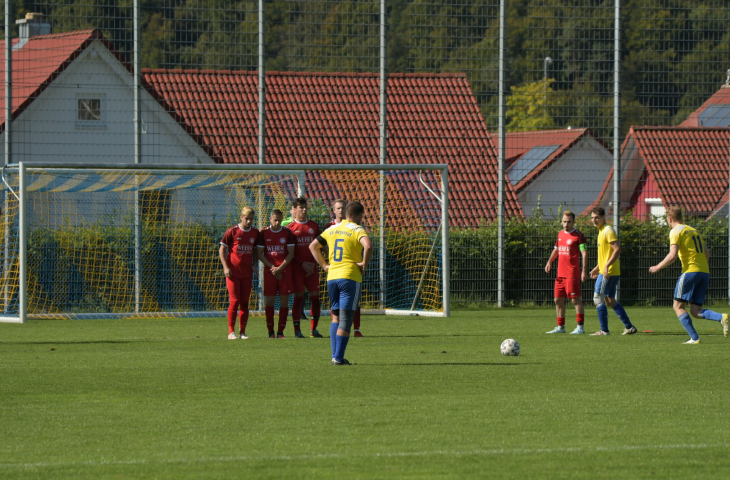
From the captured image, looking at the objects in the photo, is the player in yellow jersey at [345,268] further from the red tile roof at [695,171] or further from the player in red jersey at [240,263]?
the red tile roof at [695,171]

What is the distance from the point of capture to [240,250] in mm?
13125

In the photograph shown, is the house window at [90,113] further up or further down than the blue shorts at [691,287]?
further up

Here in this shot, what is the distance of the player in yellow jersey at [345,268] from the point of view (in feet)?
31.7

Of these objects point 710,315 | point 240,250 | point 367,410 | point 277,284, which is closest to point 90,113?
point 240,250

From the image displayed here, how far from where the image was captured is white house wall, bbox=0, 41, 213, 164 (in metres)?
17.7

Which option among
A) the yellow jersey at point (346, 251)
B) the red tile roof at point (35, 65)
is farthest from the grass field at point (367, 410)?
the red tile roof at point (35, 65)

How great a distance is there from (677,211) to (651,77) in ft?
30.6

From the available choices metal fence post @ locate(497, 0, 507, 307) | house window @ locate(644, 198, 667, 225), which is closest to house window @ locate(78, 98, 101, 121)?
metal fence post @ locate(497, 0, 507, 307)

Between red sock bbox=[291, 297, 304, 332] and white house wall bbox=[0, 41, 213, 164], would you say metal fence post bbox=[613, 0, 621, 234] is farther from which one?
red sock bbox=[291, 297, 304, 332]

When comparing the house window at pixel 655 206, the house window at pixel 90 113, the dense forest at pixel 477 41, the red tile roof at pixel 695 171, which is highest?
the dense forest at pixel 477 41

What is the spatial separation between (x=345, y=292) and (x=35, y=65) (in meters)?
10.8

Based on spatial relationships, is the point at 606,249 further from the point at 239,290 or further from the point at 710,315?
the point at 239,290

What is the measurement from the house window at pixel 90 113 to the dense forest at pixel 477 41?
3.81 feet

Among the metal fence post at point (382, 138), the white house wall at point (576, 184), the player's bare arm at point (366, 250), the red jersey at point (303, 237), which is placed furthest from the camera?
the white house wall at point (576, 184)
